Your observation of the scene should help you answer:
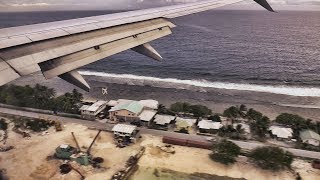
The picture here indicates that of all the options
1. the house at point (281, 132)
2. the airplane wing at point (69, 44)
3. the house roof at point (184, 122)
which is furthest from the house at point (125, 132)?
the airplane wing at point (69, 44)

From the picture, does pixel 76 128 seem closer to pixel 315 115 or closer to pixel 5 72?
pixel 5 72

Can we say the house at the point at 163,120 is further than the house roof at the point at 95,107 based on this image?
No

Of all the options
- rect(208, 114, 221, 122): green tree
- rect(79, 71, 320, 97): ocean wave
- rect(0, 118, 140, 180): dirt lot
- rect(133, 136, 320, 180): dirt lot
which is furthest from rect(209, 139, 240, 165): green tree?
rect(79, 71, 320, 97): ocean wave

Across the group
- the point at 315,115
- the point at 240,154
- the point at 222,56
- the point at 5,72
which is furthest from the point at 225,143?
the point at 222,56

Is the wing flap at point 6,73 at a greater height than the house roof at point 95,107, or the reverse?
the wing flap at point 6,73

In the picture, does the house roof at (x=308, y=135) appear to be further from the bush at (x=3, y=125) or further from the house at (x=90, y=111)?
the bush at (x=3, y=125)

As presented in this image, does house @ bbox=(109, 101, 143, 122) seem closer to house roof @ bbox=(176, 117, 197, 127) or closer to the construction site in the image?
the construction site
